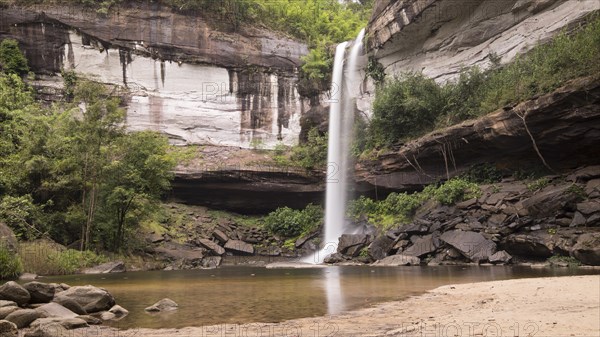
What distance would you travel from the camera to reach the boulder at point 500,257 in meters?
17.8

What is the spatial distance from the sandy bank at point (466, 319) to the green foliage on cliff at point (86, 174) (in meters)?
17.5

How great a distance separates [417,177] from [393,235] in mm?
6152

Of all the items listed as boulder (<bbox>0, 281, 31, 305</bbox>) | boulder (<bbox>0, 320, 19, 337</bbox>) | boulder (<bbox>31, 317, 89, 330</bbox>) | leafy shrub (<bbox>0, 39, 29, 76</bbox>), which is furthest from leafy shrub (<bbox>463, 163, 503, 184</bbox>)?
leafy shrub (<bbox>0, 39, 29, 76</bbox>)

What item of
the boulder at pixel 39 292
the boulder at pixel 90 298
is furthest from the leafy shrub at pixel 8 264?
the boulder at pixel 90 298

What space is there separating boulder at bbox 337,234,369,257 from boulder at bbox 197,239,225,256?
7976 millimetres

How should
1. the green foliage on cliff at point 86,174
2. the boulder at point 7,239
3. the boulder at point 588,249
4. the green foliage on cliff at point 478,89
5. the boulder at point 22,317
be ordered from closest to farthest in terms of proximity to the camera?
the boulder at point 22,317, the boulder at point 588,249, the boulder at point 7,239, the green foliage on cliff at point 478,89, the green foliage on cliff at point 86,174

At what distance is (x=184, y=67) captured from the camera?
37.8 metres

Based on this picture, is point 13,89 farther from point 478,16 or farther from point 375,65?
point 478,16

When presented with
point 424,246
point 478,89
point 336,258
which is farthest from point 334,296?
point 478,89

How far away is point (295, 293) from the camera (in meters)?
10.8

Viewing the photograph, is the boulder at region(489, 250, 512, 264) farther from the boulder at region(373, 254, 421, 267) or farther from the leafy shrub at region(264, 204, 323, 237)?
the leafy shrub at region(264, 204, 323, 237)

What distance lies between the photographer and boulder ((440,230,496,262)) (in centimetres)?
1848

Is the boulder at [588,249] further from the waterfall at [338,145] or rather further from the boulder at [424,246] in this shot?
the waterfall at [338,145]

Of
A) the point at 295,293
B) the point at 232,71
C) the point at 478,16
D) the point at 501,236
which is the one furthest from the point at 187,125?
the point at 295,293
